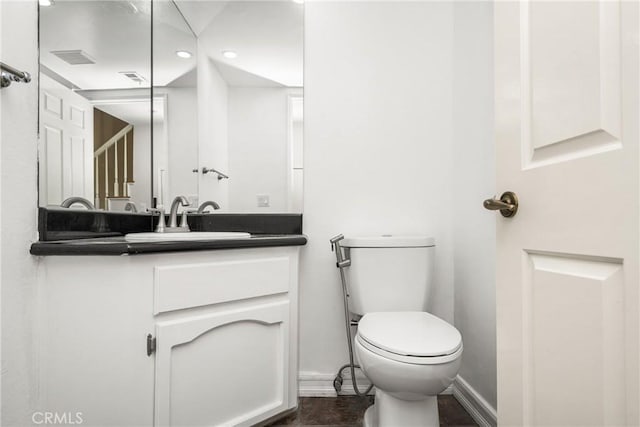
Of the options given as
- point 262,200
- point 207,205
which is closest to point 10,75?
point 207,205

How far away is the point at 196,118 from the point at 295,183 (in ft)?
2.18

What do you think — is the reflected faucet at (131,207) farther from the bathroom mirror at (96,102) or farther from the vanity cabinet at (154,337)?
the vanity cabinet at (154,337)

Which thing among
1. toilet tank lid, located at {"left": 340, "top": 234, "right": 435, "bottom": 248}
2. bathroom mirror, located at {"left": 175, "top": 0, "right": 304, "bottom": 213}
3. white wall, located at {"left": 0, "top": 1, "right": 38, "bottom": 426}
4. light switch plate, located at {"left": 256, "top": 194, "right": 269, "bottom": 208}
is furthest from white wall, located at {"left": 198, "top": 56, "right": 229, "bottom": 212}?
white wall, located at {"left": 0, "top": 1, "right": 38, "bottom": 426}

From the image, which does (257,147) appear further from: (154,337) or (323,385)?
(323,385)

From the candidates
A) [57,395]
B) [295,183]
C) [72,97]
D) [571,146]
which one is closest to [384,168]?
[295,183]

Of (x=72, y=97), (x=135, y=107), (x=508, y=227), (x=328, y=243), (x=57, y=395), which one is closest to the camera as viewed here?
(x=508, y=227)

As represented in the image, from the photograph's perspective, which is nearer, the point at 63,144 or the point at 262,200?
the point at 63,144

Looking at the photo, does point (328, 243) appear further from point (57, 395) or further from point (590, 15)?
point (590, 15)

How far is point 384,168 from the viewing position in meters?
1.74

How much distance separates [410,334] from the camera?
3.80 feet

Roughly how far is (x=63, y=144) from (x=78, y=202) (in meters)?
0.20

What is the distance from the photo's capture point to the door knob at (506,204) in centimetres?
73

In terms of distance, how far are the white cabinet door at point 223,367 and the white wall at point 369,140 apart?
35 cm

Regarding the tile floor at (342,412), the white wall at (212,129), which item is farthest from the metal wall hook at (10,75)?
the tile floor at (342,412)
